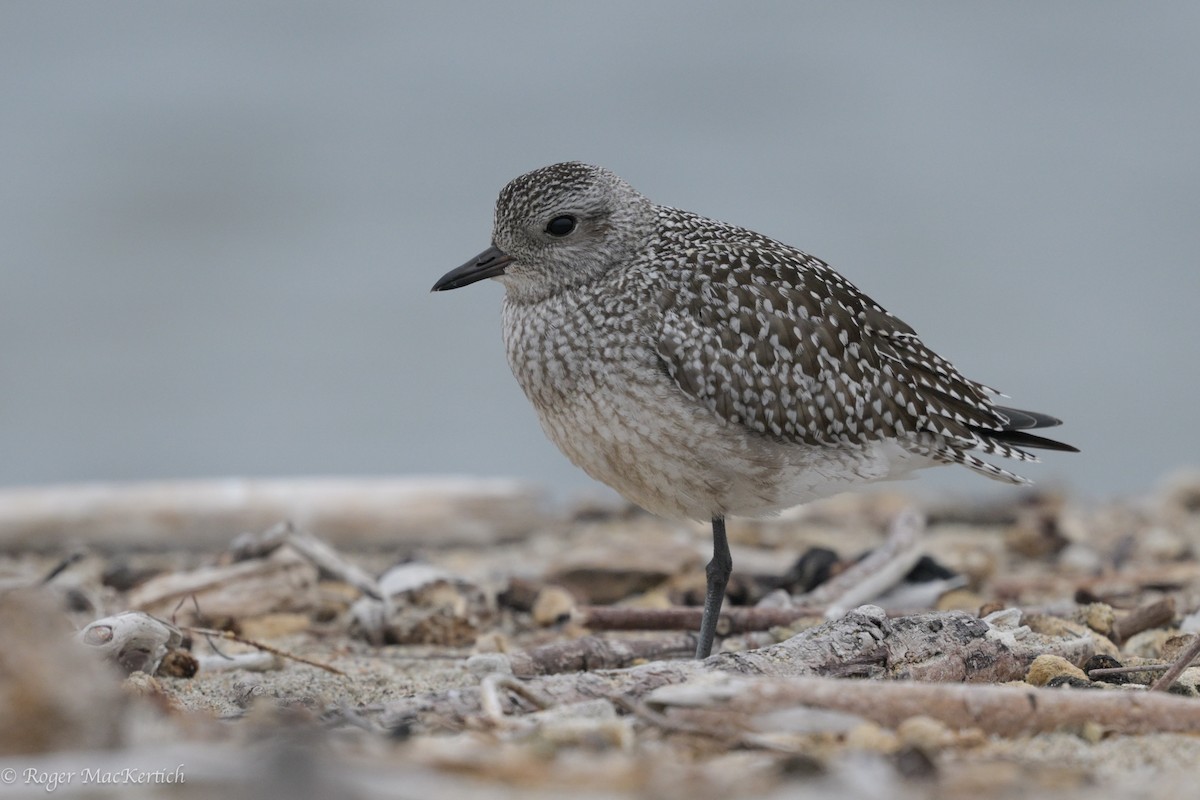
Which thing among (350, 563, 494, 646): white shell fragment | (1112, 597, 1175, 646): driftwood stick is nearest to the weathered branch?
(350, 563, 494, 646): white shell fragment

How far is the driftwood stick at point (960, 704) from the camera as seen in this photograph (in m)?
3.44

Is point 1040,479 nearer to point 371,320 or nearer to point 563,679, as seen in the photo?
point 563,679

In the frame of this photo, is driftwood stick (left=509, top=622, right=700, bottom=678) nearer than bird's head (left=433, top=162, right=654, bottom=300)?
Yes

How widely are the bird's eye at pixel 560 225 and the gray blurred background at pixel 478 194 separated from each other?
7259 millimetres

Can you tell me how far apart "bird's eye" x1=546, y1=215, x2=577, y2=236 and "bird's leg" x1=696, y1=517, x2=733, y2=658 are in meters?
1.41

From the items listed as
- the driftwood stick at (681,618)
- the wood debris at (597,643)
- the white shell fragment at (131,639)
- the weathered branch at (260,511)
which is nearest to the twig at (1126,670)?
the wood debris at (597,643)

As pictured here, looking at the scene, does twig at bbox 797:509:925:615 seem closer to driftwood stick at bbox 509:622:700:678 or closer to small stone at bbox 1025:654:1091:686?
driftwood stick at bbox 509:622:700:678

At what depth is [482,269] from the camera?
19.5 ft

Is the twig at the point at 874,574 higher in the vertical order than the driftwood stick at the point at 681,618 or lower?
higher

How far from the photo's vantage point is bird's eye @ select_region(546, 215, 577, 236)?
19.3ft

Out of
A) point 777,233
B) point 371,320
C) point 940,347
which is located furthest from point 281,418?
point 940,347

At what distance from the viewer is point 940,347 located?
15.6m

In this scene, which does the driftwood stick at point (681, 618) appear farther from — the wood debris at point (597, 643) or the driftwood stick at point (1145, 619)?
the driftwood stick at point (1145, 619)

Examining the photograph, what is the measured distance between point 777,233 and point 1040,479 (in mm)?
6930
